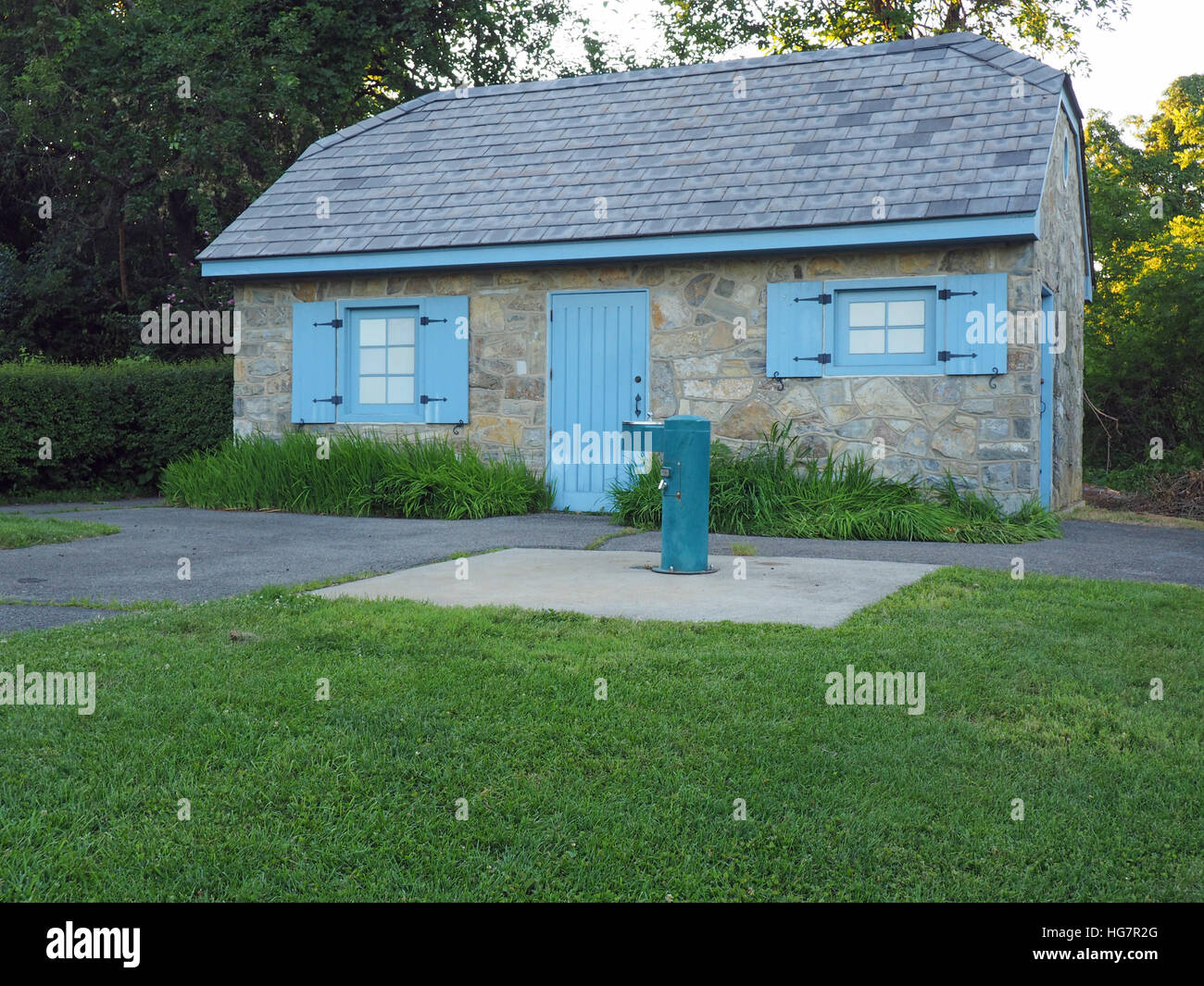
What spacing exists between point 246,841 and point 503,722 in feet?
3.56

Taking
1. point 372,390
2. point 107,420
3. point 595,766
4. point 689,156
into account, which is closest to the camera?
point 595,766

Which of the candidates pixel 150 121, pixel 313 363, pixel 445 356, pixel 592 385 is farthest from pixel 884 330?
pixel 150 121

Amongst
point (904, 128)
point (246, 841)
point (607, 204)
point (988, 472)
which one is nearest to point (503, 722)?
point (246, 841)

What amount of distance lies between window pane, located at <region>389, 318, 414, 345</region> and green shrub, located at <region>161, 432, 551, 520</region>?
1127mm

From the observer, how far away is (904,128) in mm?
11617

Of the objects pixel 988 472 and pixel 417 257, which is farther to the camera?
pixel 417 257

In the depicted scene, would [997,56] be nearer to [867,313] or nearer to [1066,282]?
[1066,282]

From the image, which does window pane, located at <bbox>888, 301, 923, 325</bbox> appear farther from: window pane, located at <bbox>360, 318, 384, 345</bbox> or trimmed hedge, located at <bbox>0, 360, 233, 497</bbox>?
trimmed hedge, located at <bbox>0, 360, 233, 497</bbox>

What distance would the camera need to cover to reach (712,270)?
1132cm

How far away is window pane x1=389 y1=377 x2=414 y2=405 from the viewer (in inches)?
495

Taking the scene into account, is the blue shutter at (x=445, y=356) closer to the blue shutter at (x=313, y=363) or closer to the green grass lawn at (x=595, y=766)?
the blue shutter at (x=313, y=363)

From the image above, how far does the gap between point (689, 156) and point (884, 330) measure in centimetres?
317

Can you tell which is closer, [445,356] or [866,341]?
[866,341]
